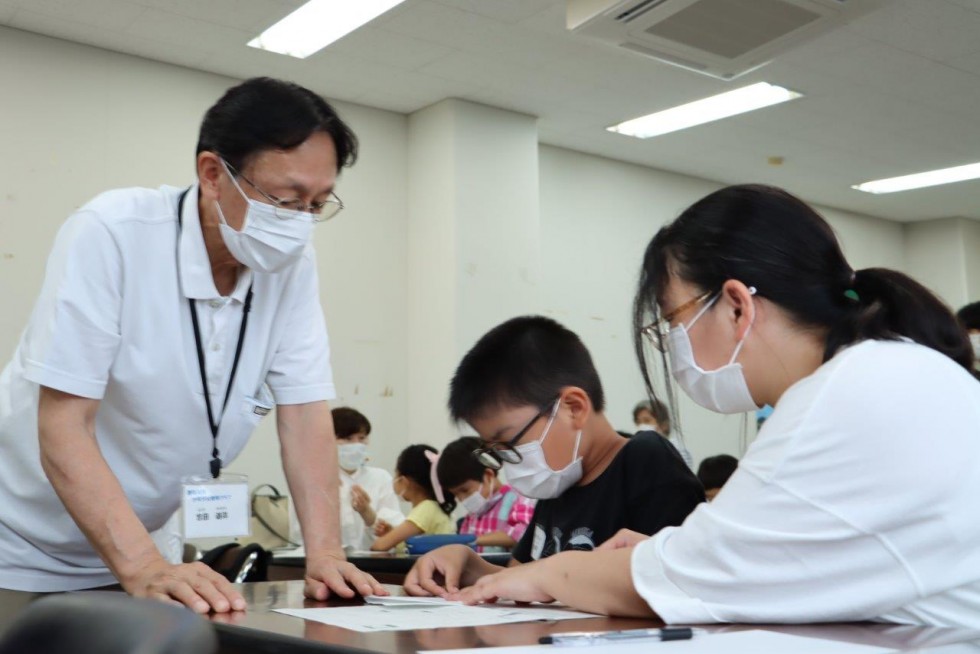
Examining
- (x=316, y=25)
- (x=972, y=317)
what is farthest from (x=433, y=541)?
(x=316, y=25)

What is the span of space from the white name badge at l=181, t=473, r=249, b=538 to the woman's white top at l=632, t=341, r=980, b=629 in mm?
886

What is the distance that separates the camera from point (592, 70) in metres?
5.23

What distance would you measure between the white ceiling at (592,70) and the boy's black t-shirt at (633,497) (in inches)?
125

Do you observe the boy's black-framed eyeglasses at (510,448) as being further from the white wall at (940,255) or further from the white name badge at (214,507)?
the white wall at (940,255)

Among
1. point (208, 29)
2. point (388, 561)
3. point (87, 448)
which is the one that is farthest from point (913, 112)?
point (87, 448)

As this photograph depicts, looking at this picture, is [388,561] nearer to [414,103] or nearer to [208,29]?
[208,29]

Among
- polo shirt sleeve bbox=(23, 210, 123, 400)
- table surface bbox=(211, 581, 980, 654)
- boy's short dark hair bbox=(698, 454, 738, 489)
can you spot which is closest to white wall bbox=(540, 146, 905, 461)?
→ boy's short dark hair bbox=(698, 454, 738, 489)

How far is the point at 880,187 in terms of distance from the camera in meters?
7.59

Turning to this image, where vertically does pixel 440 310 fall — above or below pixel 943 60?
below

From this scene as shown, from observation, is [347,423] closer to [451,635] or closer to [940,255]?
[451,635]

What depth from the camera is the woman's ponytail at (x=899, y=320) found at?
40.9 inches

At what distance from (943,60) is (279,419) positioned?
4525mm

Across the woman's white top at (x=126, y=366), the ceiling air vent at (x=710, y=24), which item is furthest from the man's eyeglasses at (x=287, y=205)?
the ceiling air vent at (x=710, y=24)

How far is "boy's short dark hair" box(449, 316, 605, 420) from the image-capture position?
1.73m
